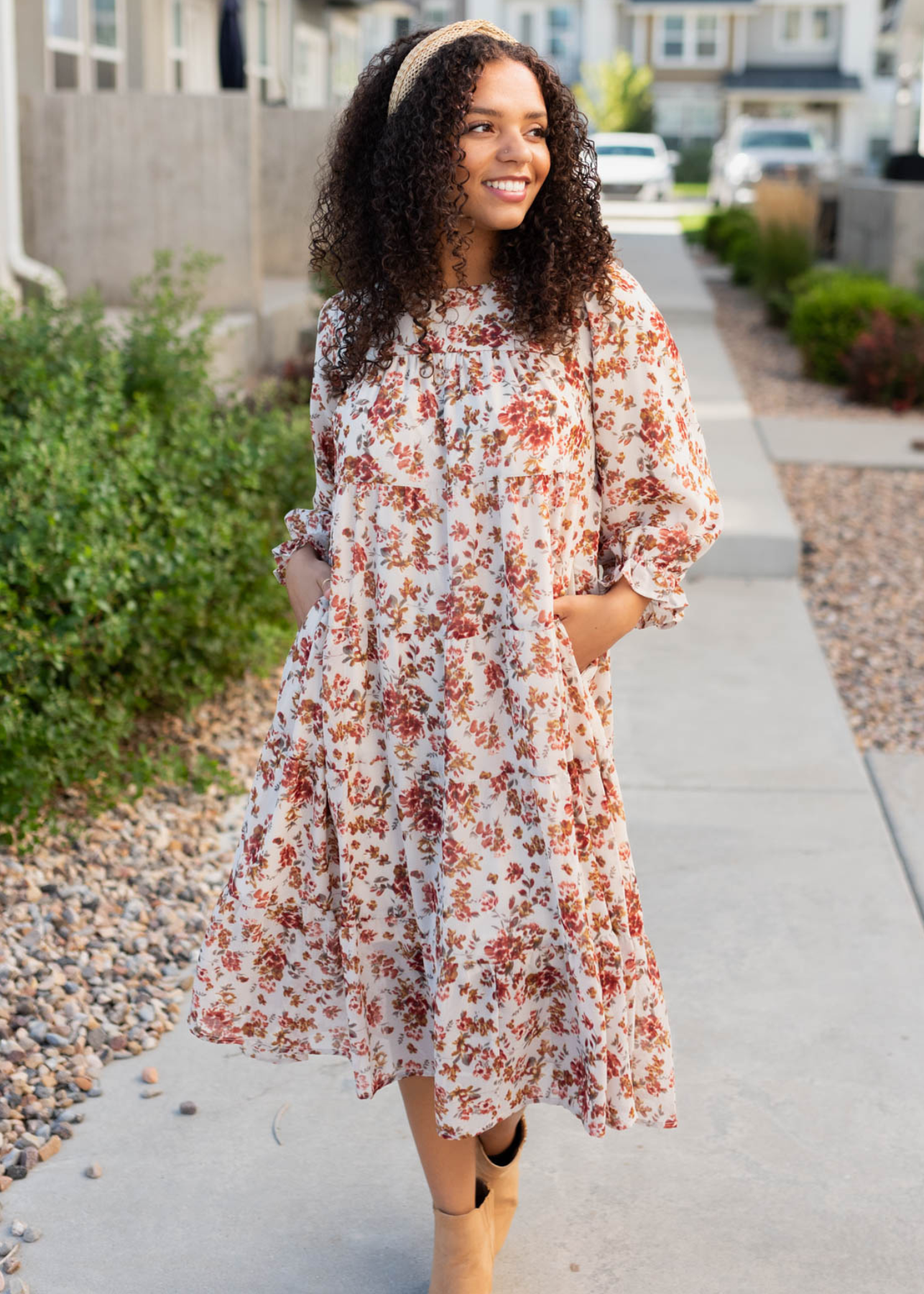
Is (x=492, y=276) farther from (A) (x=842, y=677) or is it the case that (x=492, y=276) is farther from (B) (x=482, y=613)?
(A) (x=842, y=677)

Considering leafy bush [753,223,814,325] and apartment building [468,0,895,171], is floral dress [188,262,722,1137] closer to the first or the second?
leafy bush [753,223,814,325]

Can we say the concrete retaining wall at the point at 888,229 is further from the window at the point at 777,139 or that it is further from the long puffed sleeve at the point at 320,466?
the window at the point at 777,139

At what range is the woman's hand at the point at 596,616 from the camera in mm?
1992

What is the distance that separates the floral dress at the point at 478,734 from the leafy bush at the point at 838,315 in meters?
8.50

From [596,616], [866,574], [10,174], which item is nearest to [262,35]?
[10,174]

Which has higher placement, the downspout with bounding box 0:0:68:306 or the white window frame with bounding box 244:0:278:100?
the white window frame with bounding box 244:0:278:100

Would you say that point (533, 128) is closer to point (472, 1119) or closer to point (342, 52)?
point (472, 1119)

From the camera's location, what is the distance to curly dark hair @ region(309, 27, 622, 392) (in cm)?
190

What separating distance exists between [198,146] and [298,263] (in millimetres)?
3270

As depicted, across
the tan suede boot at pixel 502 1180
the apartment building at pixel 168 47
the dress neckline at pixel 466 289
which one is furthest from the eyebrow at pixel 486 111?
the apartment building at pixel 168 47

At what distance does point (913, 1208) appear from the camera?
8.08ft

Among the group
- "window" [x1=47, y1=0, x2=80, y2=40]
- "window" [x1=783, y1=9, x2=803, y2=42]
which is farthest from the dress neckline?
"window" [x1=783, y1=9, x2=803, y2=42]

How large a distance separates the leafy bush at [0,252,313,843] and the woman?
4.94 ft

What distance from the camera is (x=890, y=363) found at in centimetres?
968
